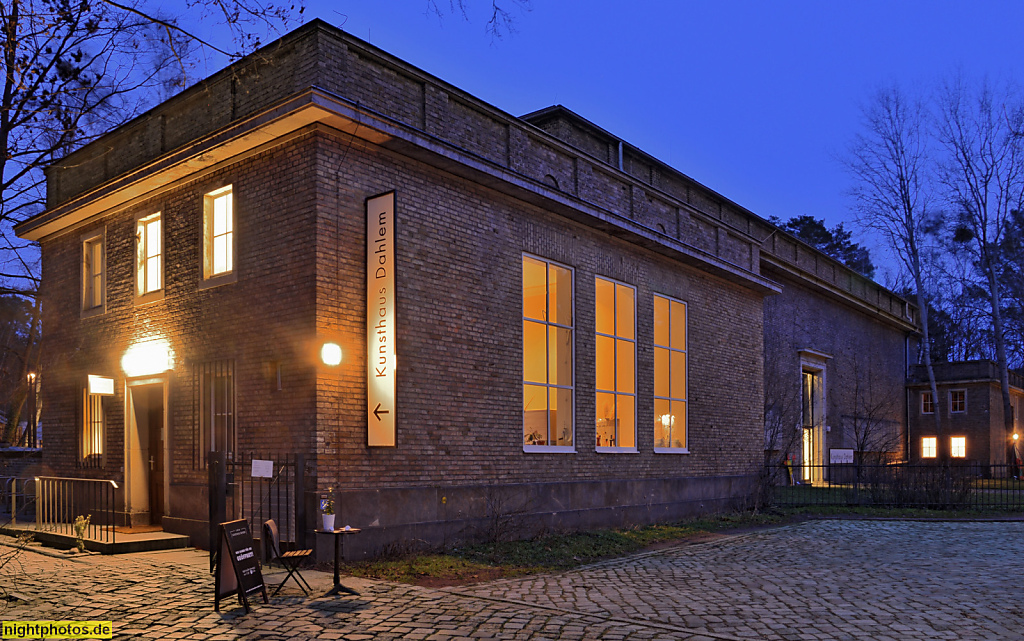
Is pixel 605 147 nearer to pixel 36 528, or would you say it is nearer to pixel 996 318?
pixel 36 528

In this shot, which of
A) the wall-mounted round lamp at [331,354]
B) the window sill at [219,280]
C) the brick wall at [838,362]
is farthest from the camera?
the brick wall at [838,362]

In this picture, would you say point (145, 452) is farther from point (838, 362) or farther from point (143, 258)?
point (838, 362)

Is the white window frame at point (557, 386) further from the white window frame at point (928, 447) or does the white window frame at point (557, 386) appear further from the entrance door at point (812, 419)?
the white window frame at point (928, 447)

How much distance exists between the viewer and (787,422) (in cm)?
2938

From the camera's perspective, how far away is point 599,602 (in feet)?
29.4

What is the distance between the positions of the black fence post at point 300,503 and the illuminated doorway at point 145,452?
3.98 metres

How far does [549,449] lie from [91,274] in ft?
30.5

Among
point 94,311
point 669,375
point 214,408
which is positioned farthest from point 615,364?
point 94,311

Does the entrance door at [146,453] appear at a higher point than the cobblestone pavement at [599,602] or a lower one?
higher

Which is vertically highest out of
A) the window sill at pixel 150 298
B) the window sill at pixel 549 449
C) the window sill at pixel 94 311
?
the window sill at pixel 150 298

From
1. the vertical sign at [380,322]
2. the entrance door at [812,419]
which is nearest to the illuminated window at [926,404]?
the entrance door at [812,419]

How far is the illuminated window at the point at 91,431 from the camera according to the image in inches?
594

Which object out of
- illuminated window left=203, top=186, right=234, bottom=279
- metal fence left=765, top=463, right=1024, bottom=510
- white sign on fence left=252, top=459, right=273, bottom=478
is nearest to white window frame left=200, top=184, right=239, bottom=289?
illuminated window left=203, top=186, right=234, bottom=279

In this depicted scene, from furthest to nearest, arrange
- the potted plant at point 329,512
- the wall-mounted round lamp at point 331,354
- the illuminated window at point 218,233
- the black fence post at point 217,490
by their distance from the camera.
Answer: the illuminated window at point 218,233 → the wall-mounted round lamp at point 331,354 → the black fence post at point 217,490 → the potted plant at point 329,512
